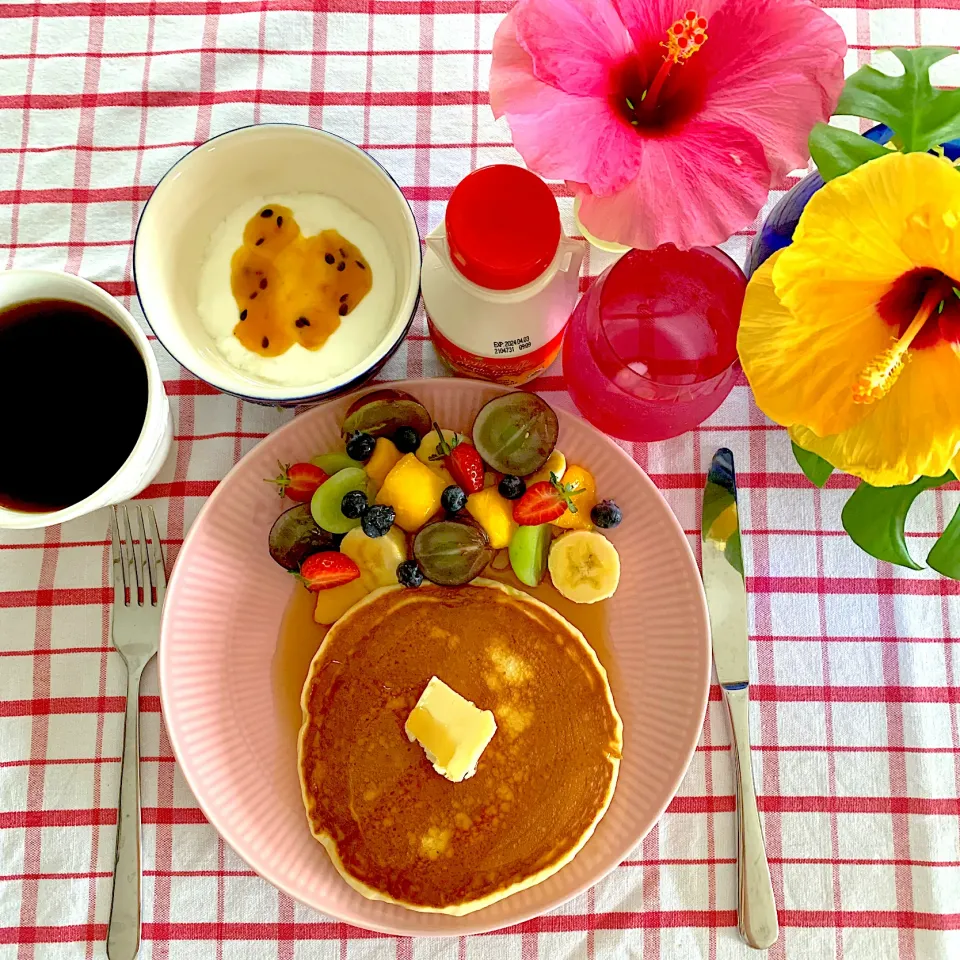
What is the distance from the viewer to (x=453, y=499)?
44.0 inches

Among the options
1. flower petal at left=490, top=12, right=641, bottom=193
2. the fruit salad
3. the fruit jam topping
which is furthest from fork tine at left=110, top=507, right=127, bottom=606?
flower petal at left=490, top=12, right=641, bottom=193

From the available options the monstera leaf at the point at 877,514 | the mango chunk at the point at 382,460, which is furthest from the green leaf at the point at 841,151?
the mango chunk at the point at 382,460

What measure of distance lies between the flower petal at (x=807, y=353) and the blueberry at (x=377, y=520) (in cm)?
54

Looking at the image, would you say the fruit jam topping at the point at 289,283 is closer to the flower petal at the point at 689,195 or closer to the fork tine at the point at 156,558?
the fork tine at the point at 156,558

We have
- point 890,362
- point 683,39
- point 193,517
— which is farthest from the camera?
point 193,517

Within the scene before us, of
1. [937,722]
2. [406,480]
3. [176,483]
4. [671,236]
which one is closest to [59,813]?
[176,483]

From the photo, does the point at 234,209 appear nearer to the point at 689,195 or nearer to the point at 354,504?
the point at 354,504

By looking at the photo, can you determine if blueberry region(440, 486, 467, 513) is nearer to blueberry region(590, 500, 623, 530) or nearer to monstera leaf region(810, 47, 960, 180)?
blueberry region(590, 500, 623, 530)

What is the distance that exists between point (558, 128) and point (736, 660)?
0.79m

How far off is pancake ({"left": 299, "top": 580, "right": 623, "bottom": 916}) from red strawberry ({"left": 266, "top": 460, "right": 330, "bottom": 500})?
175mm

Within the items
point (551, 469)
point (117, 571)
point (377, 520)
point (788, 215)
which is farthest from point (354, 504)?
point (788, 215)

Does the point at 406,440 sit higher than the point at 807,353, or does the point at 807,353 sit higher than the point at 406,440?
the point at 807,353

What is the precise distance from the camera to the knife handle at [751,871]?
1188 mm

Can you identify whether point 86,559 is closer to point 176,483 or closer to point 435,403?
point 176,483
